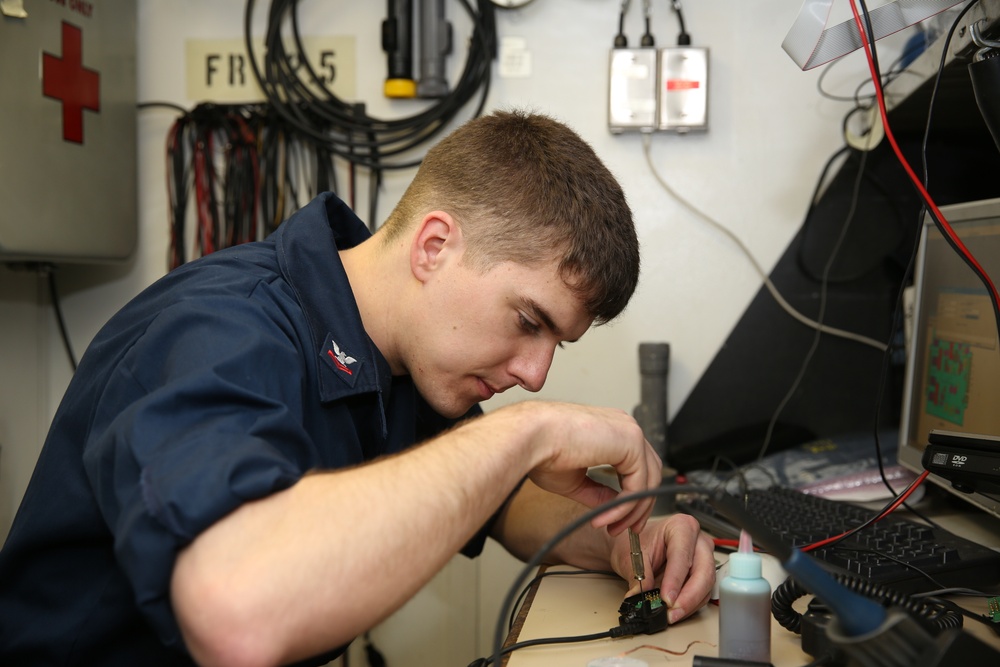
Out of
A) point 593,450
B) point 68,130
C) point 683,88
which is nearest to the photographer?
point 593,450

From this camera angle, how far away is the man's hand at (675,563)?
100cm

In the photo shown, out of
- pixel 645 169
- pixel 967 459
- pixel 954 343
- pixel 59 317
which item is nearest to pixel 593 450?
pixel 967 459

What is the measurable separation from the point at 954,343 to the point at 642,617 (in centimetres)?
81

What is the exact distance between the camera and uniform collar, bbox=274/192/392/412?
1075mm

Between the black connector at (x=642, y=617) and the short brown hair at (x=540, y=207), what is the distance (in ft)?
1.20

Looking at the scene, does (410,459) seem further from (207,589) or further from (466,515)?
(207,589)

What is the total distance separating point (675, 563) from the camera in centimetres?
104

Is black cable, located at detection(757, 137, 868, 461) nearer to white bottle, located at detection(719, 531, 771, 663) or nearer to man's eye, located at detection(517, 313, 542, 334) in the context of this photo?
man's eye, located at detection(517, 313, 542, 334)

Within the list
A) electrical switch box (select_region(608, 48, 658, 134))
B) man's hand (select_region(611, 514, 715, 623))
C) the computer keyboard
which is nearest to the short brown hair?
man's hand (select_region(611, 514, 715, 623))

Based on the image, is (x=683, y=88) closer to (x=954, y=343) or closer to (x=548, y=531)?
(x=954, y=343)

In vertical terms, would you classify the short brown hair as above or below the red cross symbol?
below

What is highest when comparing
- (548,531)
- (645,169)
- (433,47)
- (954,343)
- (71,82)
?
(433,47)

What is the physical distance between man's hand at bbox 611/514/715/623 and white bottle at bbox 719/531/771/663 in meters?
0.17

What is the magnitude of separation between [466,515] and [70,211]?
4.57 ft
